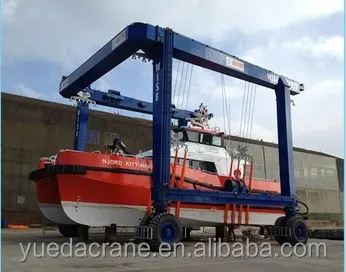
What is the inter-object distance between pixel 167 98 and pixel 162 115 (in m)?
0.43

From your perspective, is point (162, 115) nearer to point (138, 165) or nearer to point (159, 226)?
point (138, 165)

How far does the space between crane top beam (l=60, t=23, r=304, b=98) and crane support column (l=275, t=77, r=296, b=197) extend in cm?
46

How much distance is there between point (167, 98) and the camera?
9555 millimetres

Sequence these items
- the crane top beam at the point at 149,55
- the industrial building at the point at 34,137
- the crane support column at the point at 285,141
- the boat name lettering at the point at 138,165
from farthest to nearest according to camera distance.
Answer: the industrial building at the point at 34,137, the crane support column at the point at 285,141, the boat name lettering at the point at 138,165, the crane top beam at the point at 149,55

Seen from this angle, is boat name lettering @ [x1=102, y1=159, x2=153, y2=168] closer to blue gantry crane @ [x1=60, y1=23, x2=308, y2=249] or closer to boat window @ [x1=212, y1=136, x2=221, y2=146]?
blue gantry crane @ [x1=60, y1=23, x2=308, y2=249]

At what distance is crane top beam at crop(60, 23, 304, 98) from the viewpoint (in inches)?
381

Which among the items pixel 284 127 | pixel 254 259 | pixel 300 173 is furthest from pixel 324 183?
pixel 254 259

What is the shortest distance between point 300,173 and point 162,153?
90.2 feet

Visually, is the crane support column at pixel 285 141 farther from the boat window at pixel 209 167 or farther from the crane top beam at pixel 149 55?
the boat window at pixel 209 167

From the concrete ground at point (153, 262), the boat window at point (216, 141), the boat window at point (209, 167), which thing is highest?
the boat window at point (216, 141)

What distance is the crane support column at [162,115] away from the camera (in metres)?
9.22

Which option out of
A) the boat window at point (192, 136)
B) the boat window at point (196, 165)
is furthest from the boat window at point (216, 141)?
the boat window at point (196, 165)

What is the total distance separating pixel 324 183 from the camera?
119ft

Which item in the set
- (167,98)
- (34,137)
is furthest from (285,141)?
(34,137)
